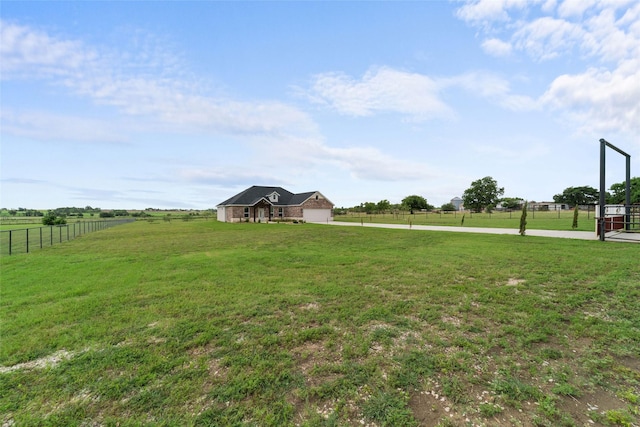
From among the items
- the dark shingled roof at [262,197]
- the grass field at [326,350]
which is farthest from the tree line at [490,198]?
the grass field at [326,350]

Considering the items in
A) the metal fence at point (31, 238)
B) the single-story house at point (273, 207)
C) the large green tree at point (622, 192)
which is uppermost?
the large green tree at point (622, 192)

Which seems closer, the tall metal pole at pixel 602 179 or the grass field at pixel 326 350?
the grass field at pixel 326 350

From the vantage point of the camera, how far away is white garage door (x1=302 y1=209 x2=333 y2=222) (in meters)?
37.6

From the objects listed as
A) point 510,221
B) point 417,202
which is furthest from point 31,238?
point 417,202

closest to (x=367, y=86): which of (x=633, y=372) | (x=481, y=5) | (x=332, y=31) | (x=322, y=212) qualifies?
(x=332, y=31)

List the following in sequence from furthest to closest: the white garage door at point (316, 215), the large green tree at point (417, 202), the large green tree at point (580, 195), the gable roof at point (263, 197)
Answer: the large green tree at point (417, 202), the large green tree at point (580, 195), the white garage door at point (316, 215), the gable roof at point (263, 197)

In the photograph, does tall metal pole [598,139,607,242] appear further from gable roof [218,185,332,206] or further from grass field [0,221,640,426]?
gable roof [218,185,332,206]

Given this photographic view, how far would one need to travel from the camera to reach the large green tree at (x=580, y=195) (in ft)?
250

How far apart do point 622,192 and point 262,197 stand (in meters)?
70.2

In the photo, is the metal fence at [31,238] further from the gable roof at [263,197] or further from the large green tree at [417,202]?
the large green tree at [417,202]

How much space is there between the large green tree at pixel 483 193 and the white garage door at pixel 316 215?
56.5 meters

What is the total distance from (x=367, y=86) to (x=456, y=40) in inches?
197

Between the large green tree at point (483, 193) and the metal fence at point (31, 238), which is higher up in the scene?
the large green tree at point (483, 193)

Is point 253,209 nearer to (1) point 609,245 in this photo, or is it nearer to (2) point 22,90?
(2) point 22,90
